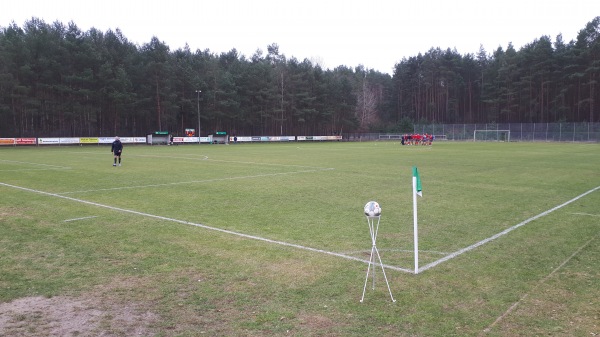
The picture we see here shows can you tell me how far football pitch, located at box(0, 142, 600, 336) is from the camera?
495cm

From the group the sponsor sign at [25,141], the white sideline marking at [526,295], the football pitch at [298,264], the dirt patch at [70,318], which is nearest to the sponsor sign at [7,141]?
the sponsor sign at [25,141]

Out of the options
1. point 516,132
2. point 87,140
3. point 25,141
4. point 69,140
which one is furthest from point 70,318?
point 516,132

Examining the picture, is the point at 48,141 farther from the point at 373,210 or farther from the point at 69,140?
the point at 373,210

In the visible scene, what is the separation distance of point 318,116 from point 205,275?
9941 cm

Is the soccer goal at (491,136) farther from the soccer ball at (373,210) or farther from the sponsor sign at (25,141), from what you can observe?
the soccer ball at (373,210)

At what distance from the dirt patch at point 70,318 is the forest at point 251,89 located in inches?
2704

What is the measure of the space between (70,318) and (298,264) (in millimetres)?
3332

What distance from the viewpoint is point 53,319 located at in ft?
16.4

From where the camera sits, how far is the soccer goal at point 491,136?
83.6 meters

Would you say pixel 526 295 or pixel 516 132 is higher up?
pixel 516 132

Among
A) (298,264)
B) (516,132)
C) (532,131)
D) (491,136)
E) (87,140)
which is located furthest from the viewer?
(491,136)

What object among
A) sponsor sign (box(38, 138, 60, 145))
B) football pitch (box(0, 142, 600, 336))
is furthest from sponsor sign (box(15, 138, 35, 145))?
football pitch (box(0, 142, 600, 336))

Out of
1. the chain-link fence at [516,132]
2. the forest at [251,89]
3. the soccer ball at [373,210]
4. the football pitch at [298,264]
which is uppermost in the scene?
the forest at [251,89]

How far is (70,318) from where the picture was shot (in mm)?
5031
